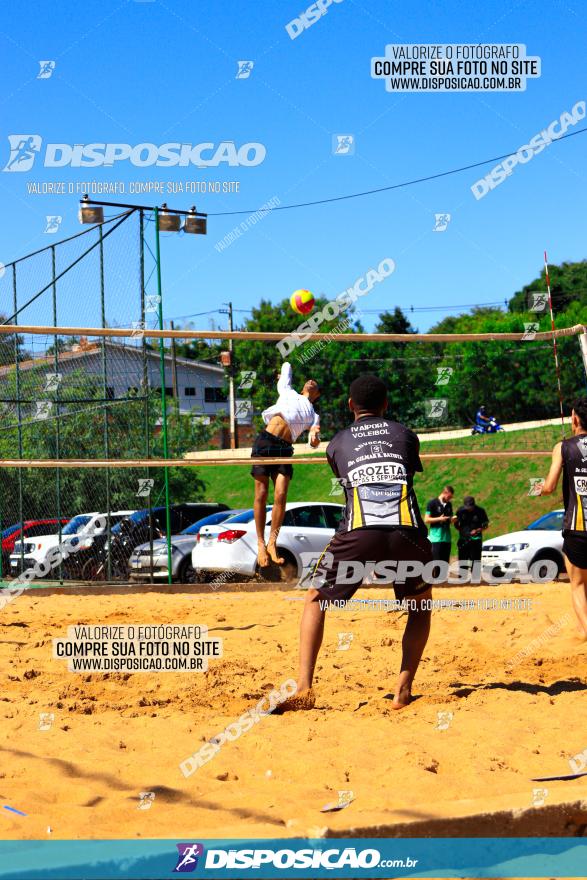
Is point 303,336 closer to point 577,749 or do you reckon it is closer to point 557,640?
point 557,640

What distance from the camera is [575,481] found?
19.8 feet

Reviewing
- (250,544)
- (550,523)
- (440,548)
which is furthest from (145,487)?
(550,523)

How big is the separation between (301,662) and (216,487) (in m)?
26.2

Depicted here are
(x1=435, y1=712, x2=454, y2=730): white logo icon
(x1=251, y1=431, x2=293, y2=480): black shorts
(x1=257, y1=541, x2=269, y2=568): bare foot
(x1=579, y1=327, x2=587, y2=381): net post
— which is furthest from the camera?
(x1=579, y1=327, x2=587, y2=381): net post

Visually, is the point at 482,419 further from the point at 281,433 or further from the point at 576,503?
the point at 576,503

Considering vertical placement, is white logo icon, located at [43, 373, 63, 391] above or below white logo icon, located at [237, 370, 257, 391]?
above

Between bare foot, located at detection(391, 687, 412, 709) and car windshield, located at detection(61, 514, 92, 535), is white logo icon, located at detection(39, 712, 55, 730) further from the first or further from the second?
car windshield, located at detection(61, 514, 92, 535)

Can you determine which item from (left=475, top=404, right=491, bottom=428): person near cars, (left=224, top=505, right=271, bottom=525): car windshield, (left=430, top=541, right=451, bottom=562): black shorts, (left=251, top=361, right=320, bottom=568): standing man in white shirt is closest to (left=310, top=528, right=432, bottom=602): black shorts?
(left=251, top=361, right=320, bottom=568): standing man in white shirt

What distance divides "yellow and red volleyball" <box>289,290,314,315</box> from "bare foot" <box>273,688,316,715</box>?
239 inches

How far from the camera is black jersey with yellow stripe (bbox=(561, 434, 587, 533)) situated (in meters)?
5.98

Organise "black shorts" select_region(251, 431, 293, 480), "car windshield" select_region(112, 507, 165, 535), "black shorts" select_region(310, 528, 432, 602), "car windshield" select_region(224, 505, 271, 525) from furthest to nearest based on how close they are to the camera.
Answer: "car windshield" select_region(224, 505, 271, 525) → "car windshield" select_region(112, 507, 165, 535) → "black shorts" select_region(251, 431, 293, 480) → "black shorts" select_region(310, 528, 432, 602)

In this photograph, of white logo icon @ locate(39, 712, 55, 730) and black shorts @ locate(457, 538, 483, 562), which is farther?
black shorts @ locate(457, 538, 483, 562)

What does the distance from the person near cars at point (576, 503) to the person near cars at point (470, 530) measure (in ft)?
24.5

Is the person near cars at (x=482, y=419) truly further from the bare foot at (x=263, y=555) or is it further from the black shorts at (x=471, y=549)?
the bare foot at (x=263, y=555)
